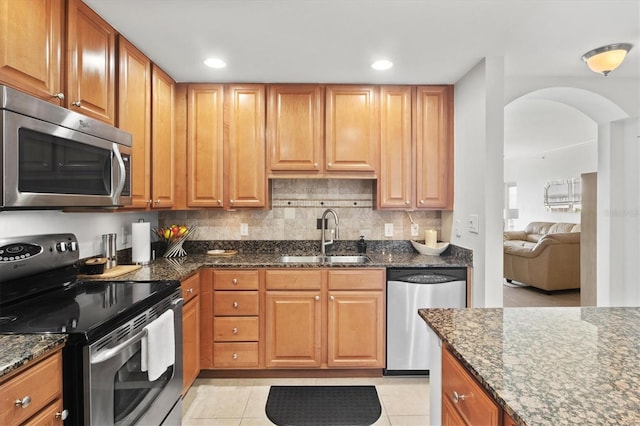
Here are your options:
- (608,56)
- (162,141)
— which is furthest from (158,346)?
(608,56)

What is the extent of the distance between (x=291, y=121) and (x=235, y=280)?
139 centimetres

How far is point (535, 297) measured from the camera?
558 centimetres

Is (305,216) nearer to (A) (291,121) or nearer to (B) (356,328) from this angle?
(A) (291,121)

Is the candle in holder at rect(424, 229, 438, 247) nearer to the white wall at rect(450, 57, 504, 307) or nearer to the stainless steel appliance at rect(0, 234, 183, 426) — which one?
the white wall at rect(450, 57, 504, 307)

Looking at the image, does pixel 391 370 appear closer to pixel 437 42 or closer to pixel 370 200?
pixel 370 200

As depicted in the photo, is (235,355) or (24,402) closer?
(24,402)

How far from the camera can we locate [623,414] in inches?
29.0

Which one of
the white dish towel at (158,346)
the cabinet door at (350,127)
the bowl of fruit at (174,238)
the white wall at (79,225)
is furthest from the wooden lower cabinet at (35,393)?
the cabinet door at (350,127)

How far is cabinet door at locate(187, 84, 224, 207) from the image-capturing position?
3078 millimetres

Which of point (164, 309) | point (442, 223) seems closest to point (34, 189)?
point (164, 309)

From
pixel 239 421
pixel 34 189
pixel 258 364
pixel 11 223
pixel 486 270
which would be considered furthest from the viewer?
pixel 258 364

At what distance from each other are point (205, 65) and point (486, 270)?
8.35 feet

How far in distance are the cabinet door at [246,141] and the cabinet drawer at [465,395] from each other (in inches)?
86.4

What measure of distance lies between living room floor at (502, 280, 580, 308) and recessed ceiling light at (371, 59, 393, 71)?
3.79 metres
